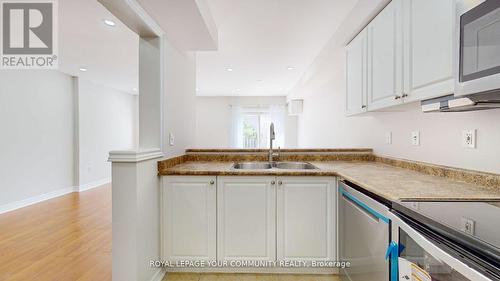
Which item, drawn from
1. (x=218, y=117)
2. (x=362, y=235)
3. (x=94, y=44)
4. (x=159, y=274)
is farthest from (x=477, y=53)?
(x=218, y=117)

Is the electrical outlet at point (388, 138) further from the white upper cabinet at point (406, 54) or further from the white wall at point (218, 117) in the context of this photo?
the white wall at point (218, 117)

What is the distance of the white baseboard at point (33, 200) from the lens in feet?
12.9

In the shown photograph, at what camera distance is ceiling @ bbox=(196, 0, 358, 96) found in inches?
93.7

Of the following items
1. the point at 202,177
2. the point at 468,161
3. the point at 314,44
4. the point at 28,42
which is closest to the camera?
the point at 468,161

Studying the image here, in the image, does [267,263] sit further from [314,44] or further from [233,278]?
[314,44]

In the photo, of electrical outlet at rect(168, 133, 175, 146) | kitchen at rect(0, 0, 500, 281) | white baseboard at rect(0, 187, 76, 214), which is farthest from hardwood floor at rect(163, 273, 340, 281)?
white baseboard at rect(0, 187, 76, 214)

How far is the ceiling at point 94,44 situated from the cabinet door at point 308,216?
2411 millimetres

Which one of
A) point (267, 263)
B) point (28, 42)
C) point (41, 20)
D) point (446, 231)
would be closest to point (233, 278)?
point (267, 263)

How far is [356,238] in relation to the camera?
171 cm

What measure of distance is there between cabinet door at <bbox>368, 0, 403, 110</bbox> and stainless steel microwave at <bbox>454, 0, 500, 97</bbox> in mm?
583

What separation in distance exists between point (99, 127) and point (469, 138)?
6644 millimetres

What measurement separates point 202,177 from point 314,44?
7.61 feet

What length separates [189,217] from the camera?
2104 millimetres

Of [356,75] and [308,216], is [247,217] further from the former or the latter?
[356,75]
